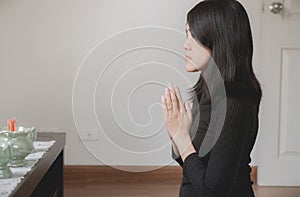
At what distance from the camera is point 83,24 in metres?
2.76

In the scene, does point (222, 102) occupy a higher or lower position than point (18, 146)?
higher

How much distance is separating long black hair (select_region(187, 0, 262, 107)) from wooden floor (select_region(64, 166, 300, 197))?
5.51ft

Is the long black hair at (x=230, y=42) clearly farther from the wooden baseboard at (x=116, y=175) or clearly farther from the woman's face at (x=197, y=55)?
the wooden baseboard at (x=116, y=175)

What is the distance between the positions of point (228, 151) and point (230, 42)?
9.5 inches

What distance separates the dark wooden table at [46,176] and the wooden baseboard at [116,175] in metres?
0.89

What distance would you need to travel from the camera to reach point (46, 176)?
1.70 metres

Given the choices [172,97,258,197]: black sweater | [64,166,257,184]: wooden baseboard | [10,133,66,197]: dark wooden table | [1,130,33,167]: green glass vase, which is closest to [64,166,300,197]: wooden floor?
[64,166,257,184]: wooden baseboard

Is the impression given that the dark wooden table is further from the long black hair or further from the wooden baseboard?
the wooden baseboard

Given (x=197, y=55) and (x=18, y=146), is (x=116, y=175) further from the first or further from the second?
(x=197, y=55)

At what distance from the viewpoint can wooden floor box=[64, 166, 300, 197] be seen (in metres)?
2.73

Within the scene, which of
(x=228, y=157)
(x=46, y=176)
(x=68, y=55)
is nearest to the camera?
(x=228, y=157)

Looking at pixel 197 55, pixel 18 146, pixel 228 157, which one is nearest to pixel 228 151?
pixel 228 157

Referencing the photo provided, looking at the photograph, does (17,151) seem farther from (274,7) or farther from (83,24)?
(274,7)

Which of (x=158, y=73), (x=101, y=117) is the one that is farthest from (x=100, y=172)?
(x=158, y=73)
